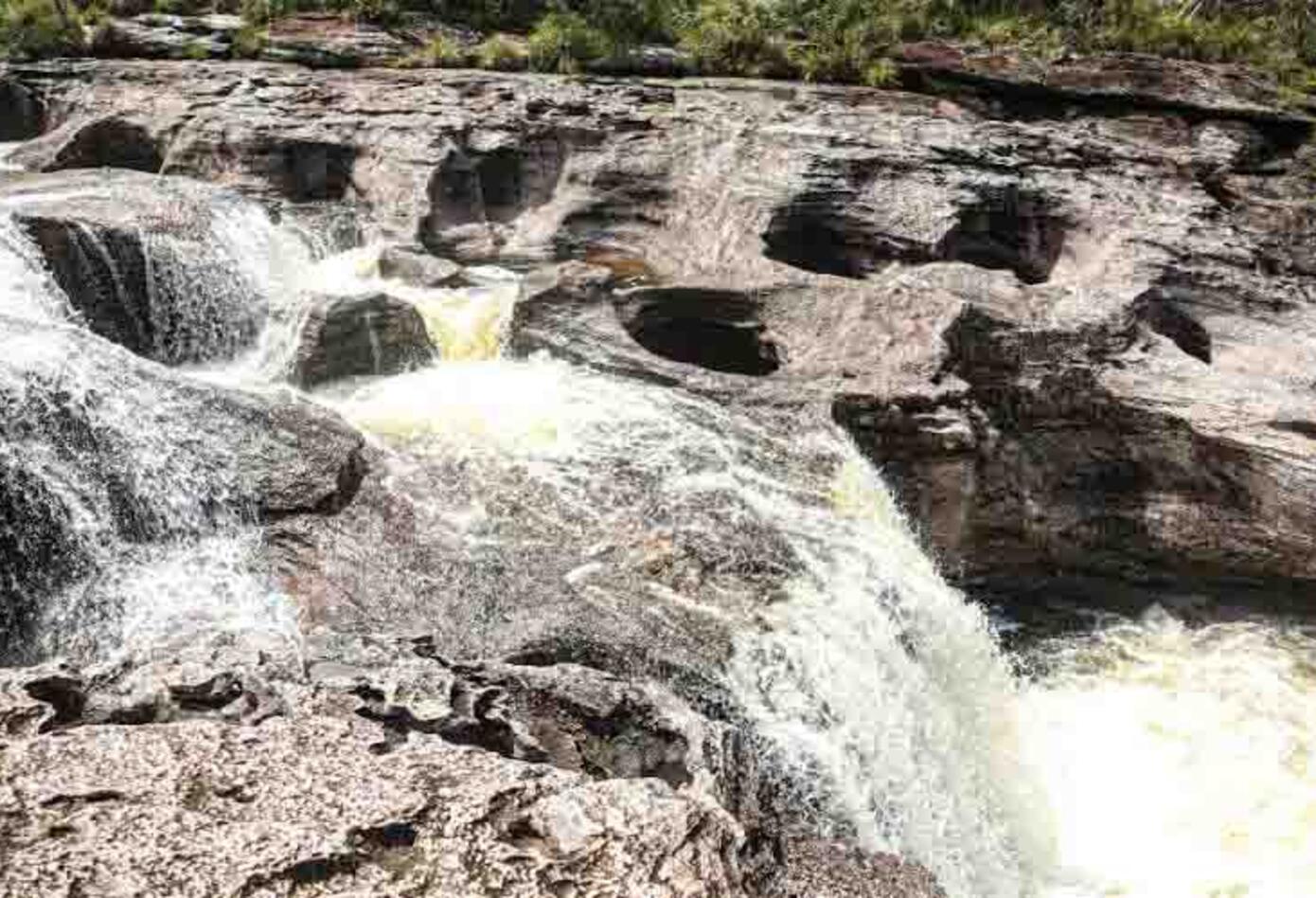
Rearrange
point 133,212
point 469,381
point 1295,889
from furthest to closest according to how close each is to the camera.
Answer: point 133,212 → point 469,381 → point 1295,889

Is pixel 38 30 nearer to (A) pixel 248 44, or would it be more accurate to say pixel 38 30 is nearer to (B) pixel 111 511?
(A) pixel 248 44

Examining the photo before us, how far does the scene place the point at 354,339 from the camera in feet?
42.1

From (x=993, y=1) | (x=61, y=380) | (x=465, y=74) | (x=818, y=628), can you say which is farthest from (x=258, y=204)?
(x=993, y=1)

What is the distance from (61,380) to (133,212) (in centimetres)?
575

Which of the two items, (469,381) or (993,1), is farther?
(993,1)

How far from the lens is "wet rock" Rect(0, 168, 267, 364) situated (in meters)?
13.3

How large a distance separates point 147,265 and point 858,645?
991 centimetres

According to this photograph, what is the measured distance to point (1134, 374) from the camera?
1330 cm

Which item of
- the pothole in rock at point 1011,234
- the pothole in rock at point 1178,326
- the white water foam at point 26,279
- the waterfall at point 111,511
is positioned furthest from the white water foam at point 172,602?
the pothole in rock at point 1178,326

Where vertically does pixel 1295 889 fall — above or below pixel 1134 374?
below

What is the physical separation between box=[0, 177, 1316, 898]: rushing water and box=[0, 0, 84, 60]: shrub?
38.4 ft

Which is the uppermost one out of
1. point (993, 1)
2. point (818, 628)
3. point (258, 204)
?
point (993, 1)

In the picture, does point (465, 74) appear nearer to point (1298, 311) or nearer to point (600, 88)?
point (600, 88)

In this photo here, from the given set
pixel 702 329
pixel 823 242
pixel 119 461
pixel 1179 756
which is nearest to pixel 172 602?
pixel 119 461
